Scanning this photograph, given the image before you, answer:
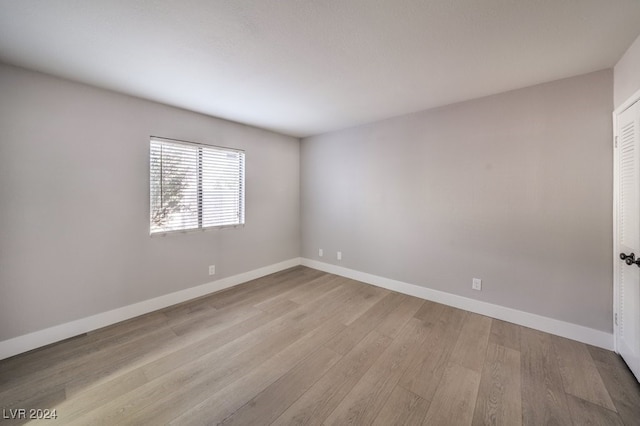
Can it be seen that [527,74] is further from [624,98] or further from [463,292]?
[463,292]

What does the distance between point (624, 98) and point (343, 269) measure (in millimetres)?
3391

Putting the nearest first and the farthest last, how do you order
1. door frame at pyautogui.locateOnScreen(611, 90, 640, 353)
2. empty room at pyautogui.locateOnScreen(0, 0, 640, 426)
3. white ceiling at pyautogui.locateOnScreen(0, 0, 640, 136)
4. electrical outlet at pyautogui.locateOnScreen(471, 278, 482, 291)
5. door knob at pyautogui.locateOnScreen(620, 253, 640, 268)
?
1. white ceiling at pyautogui.locateOnScreen(0, 0, 640, 136)
2. empty room at pyautogui.locateOnScreen(0, 0, 640, 426)
3. door knob at pyautogui.locateOnScreen(620, 253, 640, 268)
4. door frame at pyautogui.locateOnScreen(611, 90, 640, 353)
5. electrical outlet at pyautogui.locateOnScreen(471, 278, 482, 291)

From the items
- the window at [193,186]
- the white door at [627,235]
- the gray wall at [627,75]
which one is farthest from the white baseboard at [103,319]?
the gray wall at [627,75]

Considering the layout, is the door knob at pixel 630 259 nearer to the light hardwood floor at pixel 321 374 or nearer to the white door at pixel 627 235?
the white door at pixel 627 235

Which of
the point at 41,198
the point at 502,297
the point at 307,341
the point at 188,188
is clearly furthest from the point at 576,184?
the point at 41,198

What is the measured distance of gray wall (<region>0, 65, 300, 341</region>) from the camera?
76.9 inches

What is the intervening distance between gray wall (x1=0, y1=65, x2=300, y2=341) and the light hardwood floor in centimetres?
40

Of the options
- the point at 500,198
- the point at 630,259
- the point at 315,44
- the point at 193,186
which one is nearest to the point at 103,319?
the point at 193,186

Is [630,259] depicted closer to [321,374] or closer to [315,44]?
[321,374]

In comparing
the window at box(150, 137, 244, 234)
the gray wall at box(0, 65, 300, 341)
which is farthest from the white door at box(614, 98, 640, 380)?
the gray wall at box(0, 65, 300, 341)

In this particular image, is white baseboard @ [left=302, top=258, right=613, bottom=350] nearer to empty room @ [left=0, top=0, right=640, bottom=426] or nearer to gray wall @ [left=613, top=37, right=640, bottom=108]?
empty room @ [left=0, top=0, right=640, bottom=426]

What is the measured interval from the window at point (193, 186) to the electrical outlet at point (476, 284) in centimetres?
316

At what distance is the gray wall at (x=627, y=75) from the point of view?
1.63 metres

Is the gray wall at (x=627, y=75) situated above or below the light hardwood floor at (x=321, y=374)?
above
